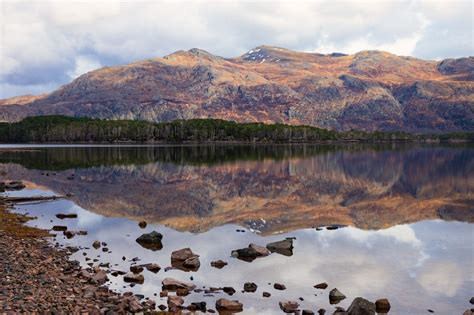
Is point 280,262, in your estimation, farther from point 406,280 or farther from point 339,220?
point 339,220

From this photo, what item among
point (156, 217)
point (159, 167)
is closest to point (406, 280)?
point (156, 217)

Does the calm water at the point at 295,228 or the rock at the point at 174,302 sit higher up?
the rock at the point at 174,302

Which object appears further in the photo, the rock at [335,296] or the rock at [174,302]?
the rock at [335,296]

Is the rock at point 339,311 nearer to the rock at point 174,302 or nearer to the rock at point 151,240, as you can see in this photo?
the rock at point 174,302

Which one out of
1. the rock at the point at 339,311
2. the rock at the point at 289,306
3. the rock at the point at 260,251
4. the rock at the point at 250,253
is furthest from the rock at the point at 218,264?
the rock at the point at 339,311

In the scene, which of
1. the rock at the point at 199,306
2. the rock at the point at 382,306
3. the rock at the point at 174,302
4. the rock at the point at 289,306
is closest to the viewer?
the rock at the point at 174,302

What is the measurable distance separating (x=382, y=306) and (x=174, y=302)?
11062mm

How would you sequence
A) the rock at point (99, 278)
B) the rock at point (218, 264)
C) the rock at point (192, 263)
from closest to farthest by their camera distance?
the rock at point (99, 278), the rock at point (192, 263), the rock at point (218, 264)

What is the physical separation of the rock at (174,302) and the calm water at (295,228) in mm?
758

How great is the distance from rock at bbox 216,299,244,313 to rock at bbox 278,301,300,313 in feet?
7.15

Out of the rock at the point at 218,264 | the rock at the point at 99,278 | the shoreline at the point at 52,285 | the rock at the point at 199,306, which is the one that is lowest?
the rock at the point at 218,264

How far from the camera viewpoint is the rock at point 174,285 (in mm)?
25938

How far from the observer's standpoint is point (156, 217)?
Result: 2088 inches

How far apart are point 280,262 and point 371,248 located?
10.1m
